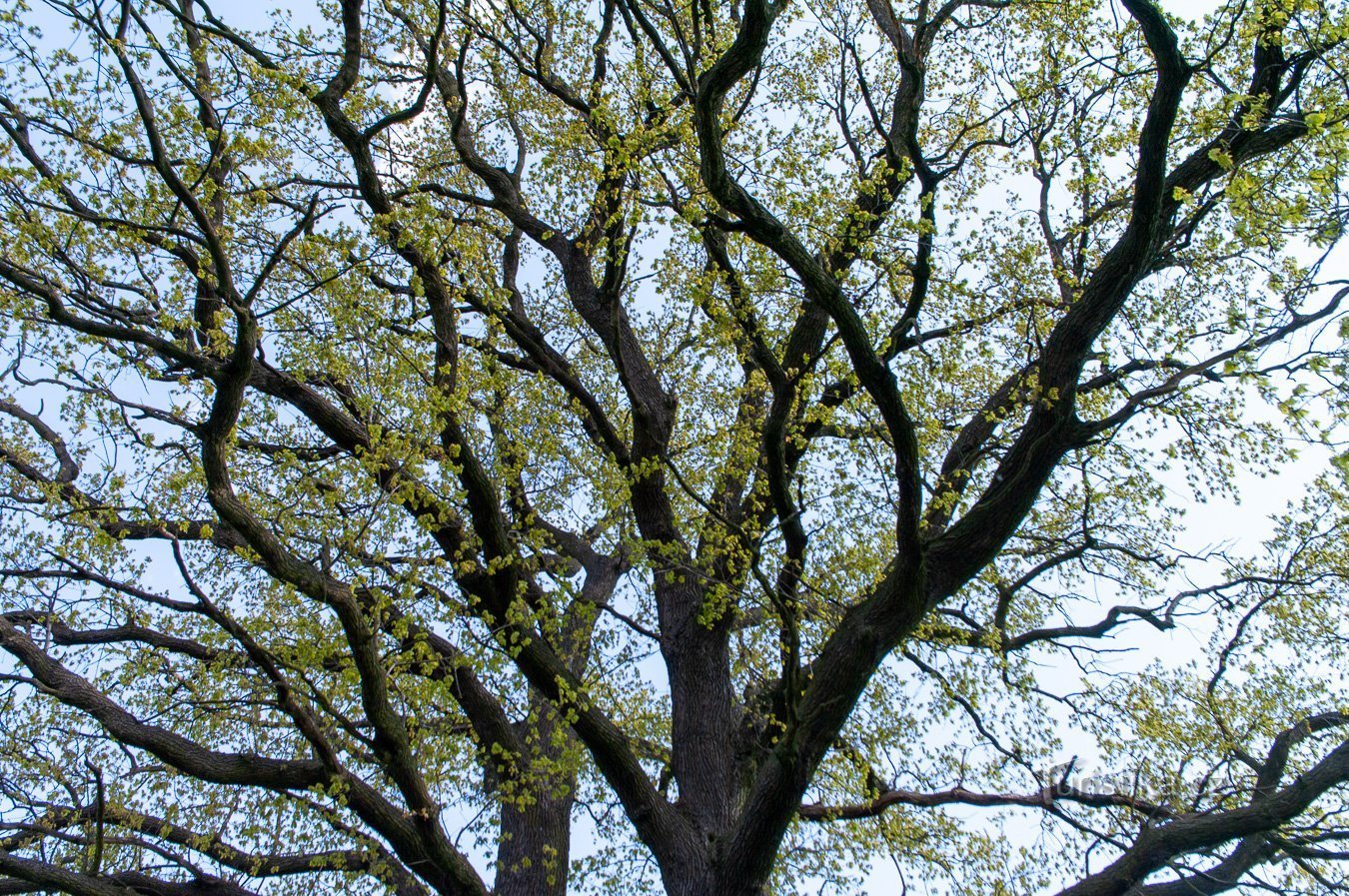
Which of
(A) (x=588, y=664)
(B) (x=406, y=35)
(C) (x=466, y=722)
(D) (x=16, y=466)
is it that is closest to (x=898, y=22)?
(B) (x=406, y=35)

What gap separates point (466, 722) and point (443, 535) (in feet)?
8.08

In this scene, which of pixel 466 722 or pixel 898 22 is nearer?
pixel 466 722

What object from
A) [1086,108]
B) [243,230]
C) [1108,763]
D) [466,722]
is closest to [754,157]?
[1086,108]

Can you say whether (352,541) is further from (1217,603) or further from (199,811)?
(1217,603)

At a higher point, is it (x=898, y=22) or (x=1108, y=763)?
(x=898, y=22)

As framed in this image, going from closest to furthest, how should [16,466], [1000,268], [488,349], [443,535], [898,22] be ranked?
[443,535] → [16,466] → [488,349] → [1000,268] → [898,22]

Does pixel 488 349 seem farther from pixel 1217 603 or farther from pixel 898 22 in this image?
pixel 1217 603

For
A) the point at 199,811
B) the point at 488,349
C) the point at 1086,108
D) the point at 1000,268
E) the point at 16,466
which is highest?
the point at 1086,108

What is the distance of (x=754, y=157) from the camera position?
11.3 meters

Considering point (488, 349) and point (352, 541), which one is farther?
point (488, 349)

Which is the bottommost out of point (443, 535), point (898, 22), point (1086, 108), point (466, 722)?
point (466, 722)

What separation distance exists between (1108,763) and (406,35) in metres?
13.2

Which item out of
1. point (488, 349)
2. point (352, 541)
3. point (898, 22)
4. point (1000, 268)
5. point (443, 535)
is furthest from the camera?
point (898, 22)

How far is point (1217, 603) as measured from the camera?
9969mm
